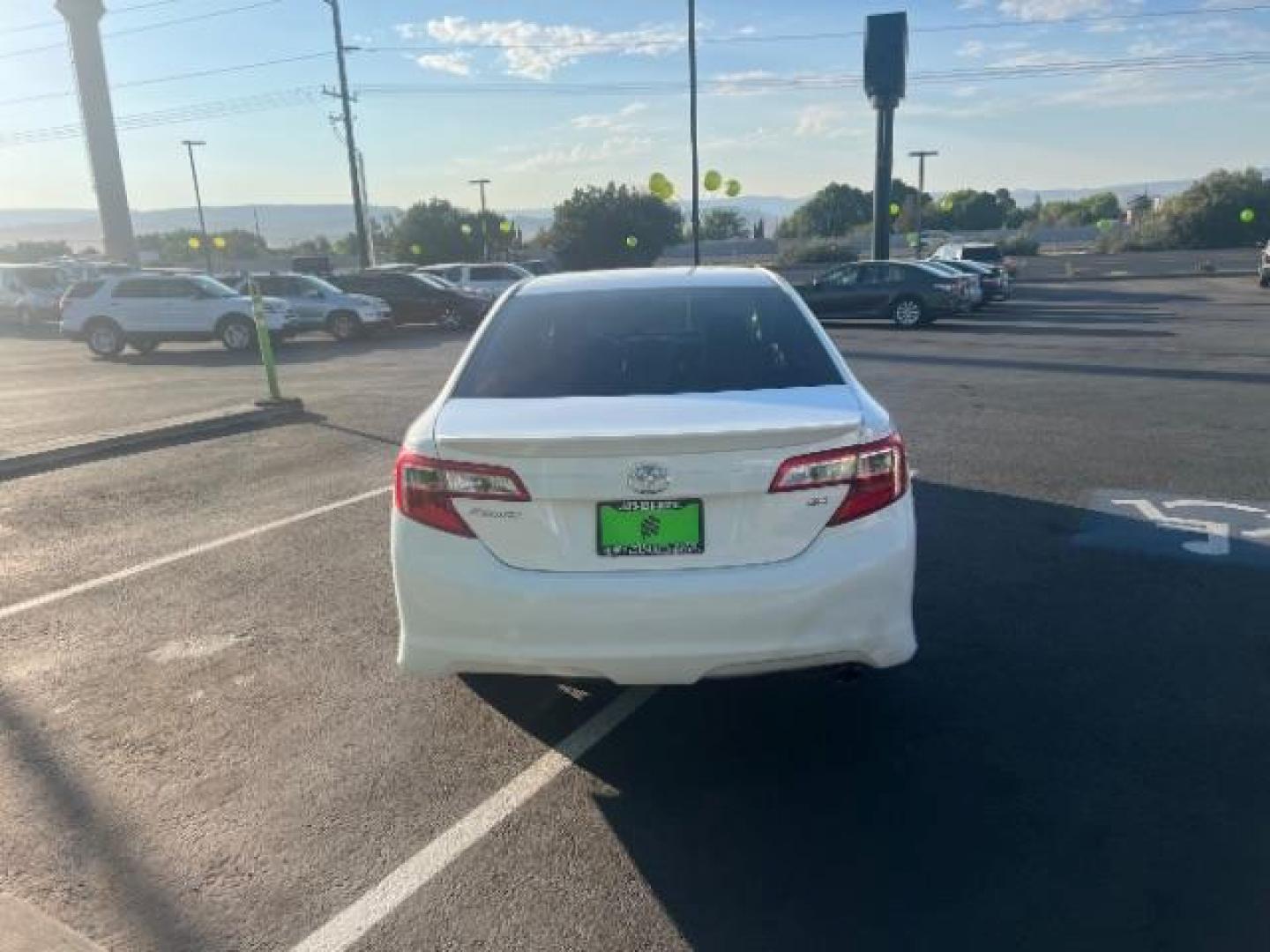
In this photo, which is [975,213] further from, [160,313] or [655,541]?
[655,541]

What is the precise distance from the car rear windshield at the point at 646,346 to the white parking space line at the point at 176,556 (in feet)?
9.84

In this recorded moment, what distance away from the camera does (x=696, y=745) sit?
3.48 meters

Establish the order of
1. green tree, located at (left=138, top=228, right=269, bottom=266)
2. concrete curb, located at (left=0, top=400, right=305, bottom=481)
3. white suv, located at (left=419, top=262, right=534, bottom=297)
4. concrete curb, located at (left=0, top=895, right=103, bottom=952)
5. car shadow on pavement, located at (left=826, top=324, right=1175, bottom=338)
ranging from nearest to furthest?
1. concrete curb, located at (left=0, top=895, right=103, bottom=952)
2. concrete curb, located at (left=0, top=400, right=305, bottom=481)
3. car shadow on pavement, located at (left=826, top=324, right=1175, bottom=338)
4. white suv, located at (left=419, top=262, right=534, bottom=297)
5. green tree, located at (left=138, top=228, right=269, bottom=266)

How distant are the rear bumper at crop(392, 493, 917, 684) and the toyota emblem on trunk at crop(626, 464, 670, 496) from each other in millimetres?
261

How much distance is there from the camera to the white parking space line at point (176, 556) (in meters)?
5.14

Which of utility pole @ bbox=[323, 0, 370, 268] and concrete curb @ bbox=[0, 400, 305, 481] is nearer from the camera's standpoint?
concrete curb @ bbox=[0, 400, 305, 481]

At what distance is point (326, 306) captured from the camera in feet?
70.7

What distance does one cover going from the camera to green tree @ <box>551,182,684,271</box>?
2303 inches

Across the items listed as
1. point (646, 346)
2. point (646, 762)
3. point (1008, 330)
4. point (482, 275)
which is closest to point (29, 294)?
point (482, 275)

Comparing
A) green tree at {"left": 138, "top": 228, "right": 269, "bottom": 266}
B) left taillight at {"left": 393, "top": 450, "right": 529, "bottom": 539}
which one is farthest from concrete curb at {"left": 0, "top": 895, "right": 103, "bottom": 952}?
green tree at {"left": 138, "top": 228, "right": 269, "bottom": 266}

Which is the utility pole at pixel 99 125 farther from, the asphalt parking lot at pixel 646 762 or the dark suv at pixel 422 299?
the asphalt parking lot at pixel 646 762

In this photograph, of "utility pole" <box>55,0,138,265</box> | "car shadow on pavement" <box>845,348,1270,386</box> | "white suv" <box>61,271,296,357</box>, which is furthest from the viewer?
"utility pole" <box>55,0,138,265</box>

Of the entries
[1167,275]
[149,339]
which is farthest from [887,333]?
[1167,275]

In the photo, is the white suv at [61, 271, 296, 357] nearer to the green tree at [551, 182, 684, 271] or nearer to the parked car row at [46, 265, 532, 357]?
the parked car row at [46, 265, 532, 357]
